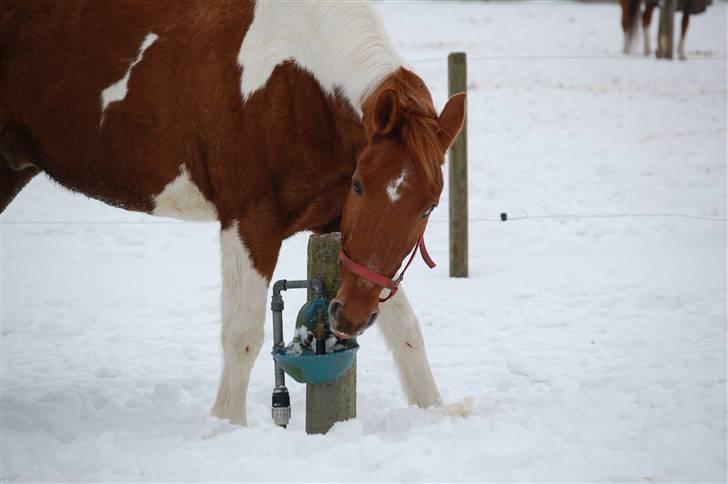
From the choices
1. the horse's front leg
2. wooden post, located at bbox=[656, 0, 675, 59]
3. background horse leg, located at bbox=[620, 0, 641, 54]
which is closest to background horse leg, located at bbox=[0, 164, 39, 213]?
the horse's front leg

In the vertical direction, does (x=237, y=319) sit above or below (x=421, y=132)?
below

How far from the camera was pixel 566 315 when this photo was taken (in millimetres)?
5707

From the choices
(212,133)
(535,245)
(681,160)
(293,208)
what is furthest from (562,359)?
(681,160)

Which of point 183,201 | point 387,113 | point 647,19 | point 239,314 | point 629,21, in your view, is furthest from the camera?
point 647,19

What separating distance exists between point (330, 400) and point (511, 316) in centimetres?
242

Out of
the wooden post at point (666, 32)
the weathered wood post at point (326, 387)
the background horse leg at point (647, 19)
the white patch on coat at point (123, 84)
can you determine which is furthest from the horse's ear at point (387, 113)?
the background horse leg at point (647, 19)

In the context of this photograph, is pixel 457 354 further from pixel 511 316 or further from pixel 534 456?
pixel 534 456

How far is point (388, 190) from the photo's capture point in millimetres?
2961

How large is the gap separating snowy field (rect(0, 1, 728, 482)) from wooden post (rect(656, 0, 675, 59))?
514 centimetres

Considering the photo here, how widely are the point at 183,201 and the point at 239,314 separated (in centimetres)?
60

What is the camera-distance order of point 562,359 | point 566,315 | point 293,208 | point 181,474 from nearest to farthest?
1. point 181,474
2. point 293,208
3. point 562,359
4. point 566,315

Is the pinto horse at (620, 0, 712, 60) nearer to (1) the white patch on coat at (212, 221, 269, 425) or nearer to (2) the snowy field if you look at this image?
(2) the snowy field

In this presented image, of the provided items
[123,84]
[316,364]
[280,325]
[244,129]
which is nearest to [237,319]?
[280,325]

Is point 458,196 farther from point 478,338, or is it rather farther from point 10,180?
point 10,180
